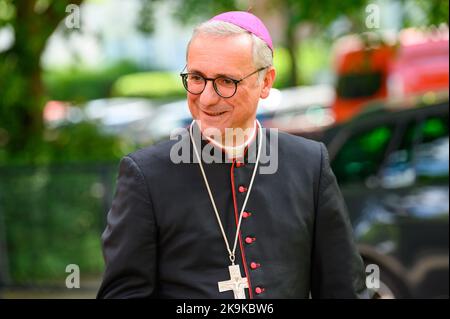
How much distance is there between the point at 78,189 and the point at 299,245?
6.93 metres

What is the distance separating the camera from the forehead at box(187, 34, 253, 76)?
275cm

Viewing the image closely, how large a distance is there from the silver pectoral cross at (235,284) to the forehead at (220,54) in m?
0.54

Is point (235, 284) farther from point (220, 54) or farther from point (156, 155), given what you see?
point (220, 54)

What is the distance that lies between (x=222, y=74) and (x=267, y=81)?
0.75 feet

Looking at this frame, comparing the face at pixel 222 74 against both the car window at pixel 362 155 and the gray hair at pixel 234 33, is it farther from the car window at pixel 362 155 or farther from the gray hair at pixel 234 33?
the car window at pixel 362 155

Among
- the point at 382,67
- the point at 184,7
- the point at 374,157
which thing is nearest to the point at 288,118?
the point at 382,67

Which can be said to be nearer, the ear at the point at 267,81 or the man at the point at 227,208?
the man at the point at 227,208

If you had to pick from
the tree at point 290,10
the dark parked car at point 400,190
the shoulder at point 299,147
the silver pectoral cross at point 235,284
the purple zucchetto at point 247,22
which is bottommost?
the dark parked car at point 400,190

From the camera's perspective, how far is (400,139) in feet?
23.8

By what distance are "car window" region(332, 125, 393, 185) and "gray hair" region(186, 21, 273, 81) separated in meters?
4.57

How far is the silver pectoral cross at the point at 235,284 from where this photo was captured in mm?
2760

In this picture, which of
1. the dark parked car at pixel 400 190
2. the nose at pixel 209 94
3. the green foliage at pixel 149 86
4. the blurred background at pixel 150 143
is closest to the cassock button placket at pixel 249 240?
the nose at pixel 209 94

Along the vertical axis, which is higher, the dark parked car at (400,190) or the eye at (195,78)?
the eye at (195,78)

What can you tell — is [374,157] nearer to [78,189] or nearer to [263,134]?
[78,189]
